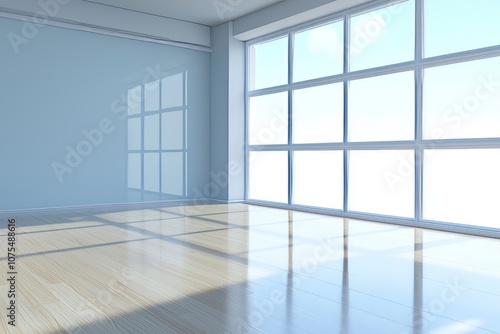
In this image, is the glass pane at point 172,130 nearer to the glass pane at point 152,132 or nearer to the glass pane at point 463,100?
the glass pane at point 152,132

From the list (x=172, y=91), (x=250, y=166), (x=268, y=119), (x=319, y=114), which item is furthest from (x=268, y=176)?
(x=172, y=91)

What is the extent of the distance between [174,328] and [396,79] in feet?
13.8

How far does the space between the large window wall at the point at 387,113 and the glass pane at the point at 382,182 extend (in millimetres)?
12

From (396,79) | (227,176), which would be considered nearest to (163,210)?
(227,176)

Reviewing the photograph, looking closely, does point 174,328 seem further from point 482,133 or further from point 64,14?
point 64,14

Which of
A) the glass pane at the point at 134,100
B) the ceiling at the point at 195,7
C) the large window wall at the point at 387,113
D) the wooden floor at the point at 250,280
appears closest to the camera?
the wooden floor at the point at 250,280

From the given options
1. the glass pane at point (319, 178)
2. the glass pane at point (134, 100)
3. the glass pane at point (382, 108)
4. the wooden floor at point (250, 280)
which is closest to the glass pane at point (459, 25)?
the glass pane at point (382, 108)

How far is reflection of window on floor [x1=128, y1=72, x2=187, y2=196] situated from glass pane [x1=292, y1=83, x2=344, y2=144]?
6.36ft

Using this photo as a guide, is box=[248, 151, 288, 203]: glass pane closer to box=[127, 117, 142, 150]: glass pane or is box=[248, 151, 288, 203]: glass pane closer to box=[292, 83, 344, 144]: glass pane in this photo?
box=[292, 83, 344, 144]: glass pane

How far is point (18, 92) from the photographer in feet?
18.9

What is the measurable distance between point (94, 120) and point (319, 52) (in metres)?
3.32

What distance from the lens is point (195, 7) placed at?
646cm

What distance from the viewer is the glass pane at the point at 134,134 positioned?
6707 millimetres

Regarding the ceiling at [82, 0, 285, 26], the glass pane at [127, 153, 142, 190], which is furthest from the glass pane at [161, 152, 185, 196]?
the ceiling at [82, 0, 285, 26]
